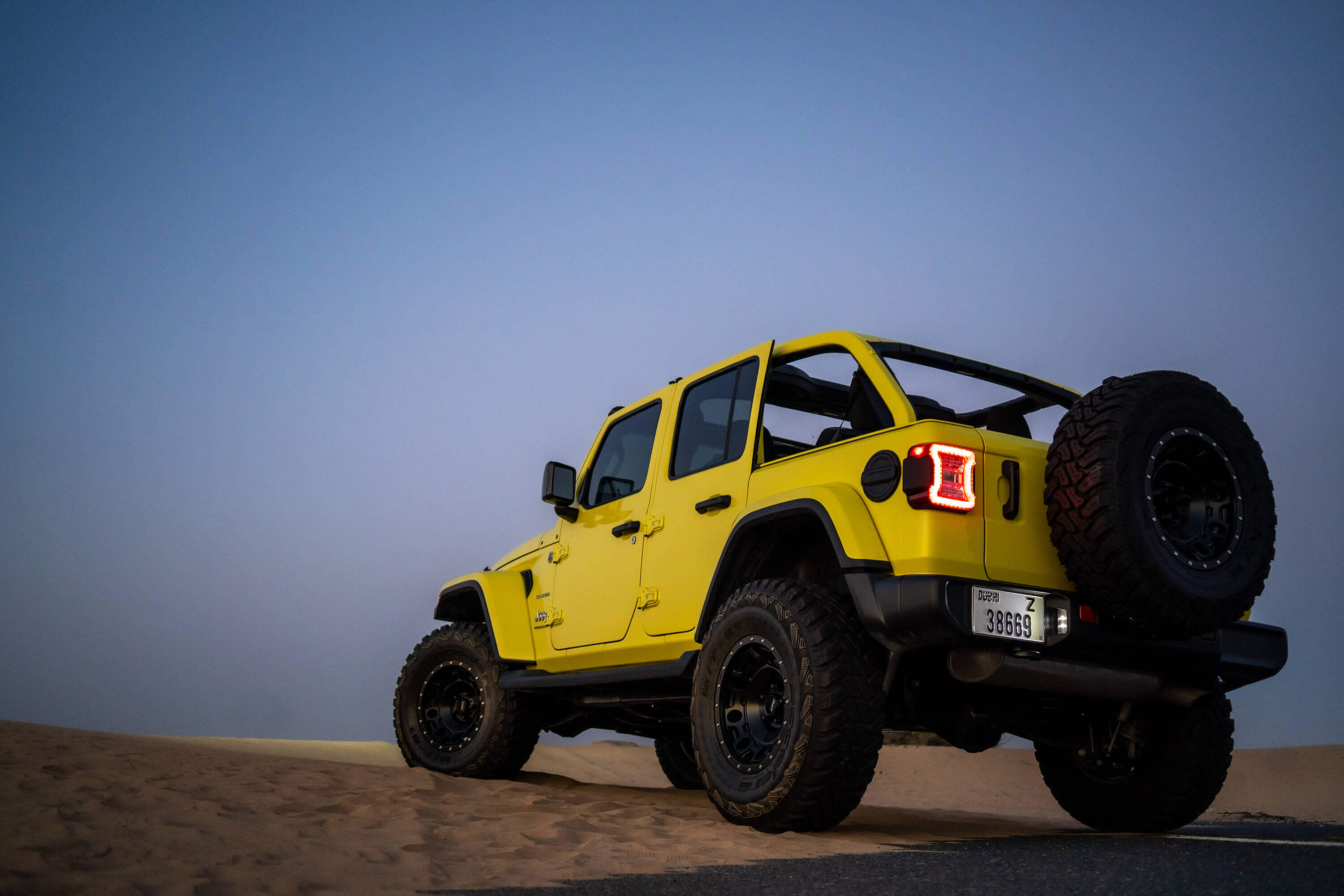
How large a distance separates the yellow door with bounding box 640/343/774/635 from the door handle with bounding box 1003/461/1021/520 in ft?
4.28

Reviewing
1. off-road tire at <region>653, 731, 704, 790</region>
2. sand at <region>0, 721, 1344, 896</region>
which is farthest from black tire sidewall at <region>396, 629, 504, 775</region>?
off-road tire at <region>653, 731, 704, 790</region>

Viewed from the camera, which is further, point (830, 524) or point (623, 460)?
point (623, 460)

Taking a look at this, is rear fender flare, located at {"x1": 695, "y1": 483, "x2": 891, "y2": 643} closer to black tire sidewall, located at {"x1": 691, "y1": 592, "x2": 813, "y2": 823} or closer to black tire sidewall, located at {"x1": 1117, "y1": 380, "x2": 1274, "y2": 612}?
black tire sidewall, located at {"x1": 691, "y1": 592, "x2": 813, "y2": 823}

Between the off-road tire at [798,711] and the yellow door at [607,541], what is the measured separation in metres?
1.19

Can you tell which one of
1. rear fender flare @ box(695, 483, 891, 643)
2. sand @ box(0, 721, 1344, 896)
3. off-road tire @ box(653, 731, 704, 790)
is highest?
rear fender flare @ box(695, 483, 891, 643)

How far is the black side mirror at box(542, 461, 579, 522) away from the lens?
6086mm

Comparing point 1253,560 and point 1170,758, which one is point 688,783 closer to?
point 1170,758

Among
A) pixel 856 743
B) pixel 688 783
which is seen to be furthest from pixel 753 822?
pixel 688 783

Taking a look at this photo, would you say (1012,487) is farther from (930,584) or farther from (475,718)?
(475,718)

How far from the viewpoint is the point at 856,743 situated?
364cm

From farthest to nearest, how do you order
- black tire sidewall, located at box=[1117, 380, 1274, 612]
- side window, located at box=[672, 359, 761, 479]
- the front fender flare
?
the front fender flare, side window, located at box=[672, 359, 761, 479], black tire sidewall, located at box=[1117, 380, 1274, 612]

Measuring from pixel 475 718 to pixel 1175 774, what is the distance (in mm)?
4229

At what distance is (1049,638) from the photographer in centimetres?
358

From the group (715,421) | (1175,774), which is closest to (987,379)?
(715,421)
